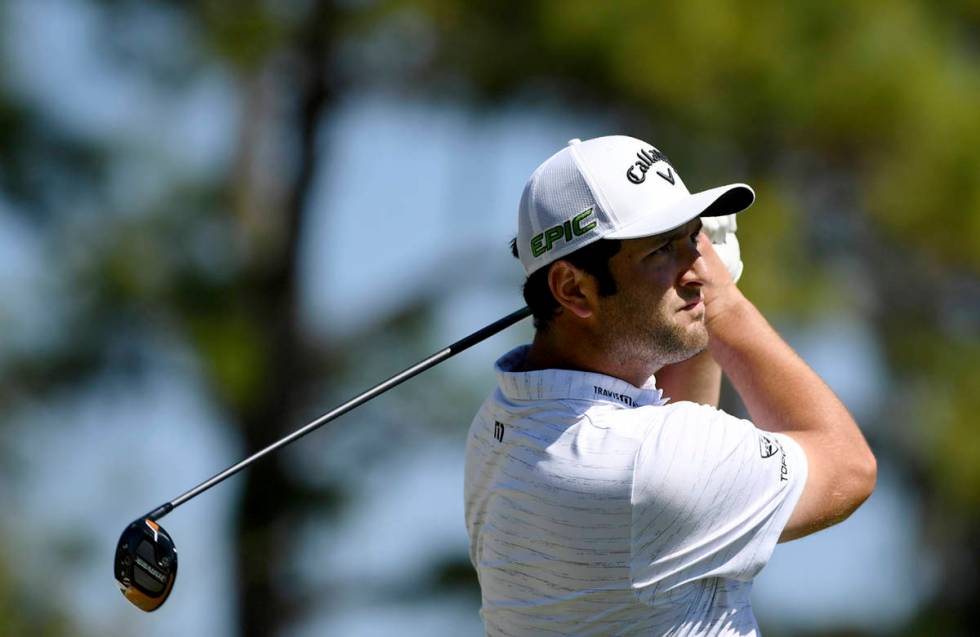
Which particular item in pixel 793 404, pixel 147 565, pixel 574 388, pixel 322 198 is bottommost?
pixel 793 404

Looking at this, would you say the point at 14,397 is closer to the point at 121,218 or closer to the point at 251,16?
the point at 121,218

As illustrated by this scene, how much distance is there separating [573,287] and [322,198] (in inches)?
322

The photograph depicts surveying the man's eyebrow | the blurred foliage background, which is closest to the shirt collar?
the man's eyebrow

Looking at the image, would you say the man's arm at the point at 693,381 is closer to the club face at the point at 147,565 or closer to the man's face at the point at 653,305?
the man's face at the point at 653,305

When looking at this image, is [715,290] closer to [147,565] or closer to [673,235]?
[673,235]

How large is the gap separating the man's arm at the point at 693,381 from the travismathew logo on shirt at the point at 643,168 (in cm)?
39

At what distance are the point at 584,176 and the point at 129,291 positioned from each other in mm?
8005

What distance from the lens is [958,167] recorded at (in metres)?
10.3

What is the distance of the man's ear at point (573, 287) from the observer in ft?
9.04

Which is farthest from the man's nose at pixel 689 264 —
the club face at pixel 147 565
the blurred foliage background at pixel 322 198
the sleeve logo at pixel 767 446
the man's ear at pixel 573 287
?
the blurred foliage background at pixel 322 198

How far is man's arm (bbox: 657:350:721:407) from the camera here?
3.09 meters

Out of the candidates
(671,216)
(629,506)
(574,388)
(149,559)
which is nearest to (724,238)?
(671,216)

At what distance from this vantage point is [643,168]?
2779 mm

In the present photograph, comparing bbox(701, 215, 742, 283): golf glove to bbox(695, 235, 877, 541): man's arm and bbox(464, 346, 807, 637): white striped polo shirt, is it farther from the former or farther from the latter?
bbox(464, 346, 807, 637): white striped polo shirt
